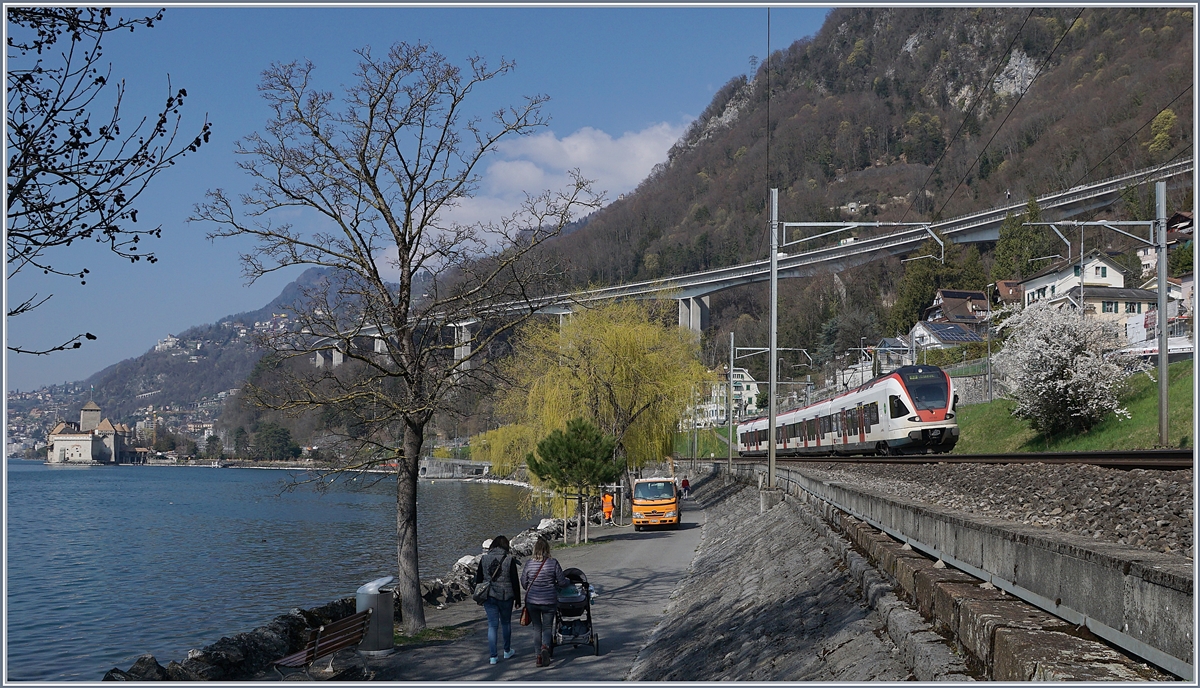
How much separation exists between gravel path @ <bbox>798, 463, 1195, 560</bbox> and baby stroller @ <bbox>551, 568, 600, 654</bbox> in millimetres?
4977

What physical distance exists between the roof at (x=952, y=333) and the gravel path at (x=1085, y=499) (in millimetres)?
72386

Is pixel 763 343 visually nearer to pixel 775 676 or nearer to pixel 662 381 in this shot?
pixel 662 381

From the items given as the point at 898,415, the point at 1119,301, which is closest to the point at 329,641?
the point at 898,415

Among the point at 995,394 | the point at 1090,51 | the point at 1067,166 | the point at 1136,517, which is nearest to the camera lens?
the point at 1136,517

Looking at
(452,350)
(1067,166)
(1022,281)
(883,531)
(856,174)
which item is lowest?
(883,531)

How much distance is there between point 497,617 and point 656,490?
23.1 metres

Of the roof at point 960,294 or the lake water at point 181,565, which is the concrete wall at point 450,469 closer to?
the lake water at point 181,565

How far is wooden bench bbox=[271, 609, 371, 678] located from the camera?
36.6 feet

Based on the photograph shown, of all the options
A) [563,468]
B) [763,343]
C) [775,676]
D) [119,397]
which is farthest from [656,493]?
[119,397]

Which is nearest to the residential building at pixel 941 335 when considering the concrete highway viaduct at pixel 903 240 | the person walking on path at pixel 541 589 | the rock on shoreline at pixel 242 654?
the concrete highway viaduct at pixel 903 240

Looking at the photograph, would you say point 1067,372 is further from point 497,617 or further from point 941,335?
point 941,335

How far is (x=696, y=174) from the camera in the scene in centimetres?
19150

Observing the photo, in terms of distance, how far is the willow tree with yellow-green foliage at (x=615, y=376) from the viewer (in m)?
40.1

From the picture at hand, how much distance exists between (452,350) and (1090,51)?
545 feet
